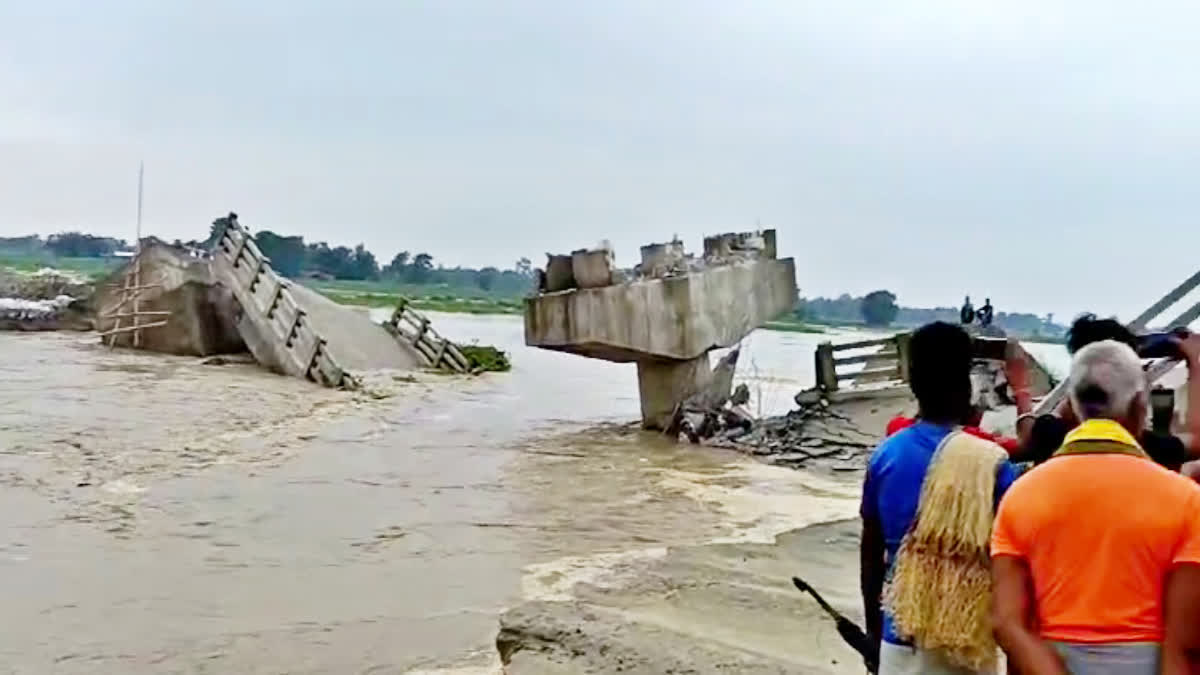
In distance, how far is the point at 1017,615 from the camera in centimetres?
324

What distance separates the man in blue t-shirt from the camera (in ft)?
12.8

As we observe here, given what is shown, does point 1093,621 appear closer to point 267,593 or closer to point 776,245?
point 267,593

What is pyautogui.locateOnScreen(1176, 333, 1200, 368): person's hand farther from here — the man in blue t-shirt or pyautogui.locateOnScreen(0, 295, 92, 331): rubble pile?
pyautogui.locateOnScreen(0, 295, 92, 331): rubble pile

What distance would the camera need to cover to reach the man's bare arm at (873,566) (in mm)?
4043

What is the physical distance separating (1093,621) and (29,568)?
962 centimetres

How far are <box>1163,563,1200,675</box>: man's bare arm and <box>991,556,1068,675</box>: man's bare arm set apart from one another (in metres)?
0.26

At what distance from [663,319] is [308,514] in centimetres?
983

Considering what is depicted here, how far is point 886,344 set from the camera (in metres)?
23.2

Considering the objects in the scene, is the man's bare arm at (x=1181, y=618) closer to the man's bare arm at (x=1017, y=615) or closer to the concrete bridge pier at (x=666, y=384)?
the man's bare arm at (x=1017, y=615)

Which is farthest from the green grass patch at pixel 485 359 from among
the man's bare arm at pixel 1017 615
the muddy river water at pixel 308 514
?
the man's bare arm at pixel 1017 615

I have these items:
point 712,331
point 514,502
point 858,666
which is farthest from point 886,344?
point 858,666

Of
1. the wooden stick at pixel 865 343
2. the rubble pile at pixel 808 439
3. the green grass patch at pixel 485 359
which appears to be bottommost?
the rubble pile at pixel 808 439

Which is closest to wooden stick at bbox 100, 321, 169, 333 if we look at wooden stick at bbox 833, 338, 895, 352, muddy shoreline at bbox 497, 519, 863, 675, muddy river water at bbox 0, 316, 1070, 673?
muddy river water at bbox 0, 316, 1070, 673

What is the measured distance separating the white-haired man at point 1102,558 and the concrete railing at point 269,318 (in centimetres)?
2601
